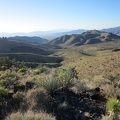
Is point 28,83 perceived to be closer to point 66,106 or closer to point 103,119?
point 66,106

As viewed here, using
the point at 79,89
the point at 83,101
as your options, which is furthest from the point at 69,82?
the point at 83,101

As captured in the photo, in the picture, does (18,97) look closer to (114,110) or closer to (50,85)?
(50,85)

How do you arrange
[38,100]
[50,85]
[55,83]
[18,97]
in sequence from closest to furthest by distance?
[38,100], [18,97], [50,85], [55,83]

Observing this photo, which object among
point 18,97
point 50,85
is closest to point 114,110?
point 50,85

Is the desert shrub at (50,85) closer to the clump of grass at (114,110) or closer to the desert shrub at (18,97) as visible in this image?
the desert shrub at (18,97)

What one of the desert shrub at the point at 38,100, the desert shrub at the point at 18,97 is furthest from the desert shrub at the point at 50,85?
the desert shrub at the point at 18,97

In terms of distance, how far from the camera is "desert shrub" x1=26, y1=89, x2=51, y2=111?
6315 mm

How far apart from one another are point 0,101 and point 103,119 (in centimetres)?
301

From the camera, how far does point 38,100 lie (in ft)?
21.7

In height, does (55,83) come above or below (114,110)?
above

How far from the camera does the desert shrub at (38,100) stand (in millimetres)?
6315

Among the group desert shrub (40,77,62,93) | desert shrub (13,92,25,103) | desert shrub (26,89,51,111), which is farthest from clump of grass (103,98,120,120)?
desert shrub (13,92,25,103)

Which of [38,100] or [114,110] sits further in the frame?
[38,100]

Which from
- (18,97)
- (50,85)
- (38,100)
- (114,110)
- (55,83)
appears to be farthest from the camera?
(55,83)
